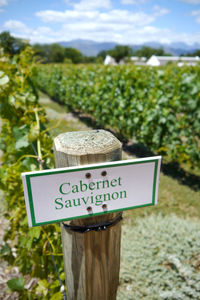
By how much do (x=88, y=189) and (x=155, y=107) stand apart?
421cm

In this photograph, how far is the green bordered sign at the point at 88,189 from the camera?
63 centimetres

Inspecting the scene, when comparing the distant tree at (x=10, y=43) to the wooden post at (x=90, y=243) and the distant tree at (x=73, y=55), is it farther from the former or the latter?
the distant tree at (x=73, y=55)

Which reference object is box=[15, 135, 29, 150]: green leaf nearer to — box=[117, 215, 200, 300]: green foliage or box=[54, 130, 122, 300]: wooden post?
box=[54, 130, 122, 300]: wooden post

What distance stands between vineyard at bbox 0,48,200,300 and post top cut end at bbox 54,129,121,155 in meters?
0.54

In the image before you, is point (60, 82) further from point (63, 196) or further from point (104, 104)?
point (63, 196)

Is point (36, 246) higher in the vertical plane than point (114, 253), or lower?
lower

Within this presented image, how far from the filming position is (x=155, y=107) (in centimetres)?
459

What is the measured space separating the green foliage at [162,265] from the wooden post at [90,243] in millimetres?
947

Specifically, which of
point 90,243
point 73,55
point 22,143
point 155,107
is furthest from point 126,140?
point 73,55

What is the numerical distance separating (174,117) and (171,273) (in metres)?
3.26

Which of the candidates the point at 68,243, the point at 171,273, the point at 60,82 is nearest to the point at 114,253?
the point at 68,243

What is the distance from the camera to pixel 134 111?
521cm

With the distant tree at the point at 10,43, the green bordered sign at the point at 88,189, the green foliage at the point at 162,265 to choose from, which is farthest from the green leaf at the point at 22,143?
the green foliage at the point at 162,265

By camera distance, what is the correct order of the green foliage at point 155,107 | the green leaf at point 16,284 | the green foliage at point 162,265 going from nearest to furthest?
the green leaf at point 16,284
the green foliage at point 162,265
the green foliage at point 155,107
